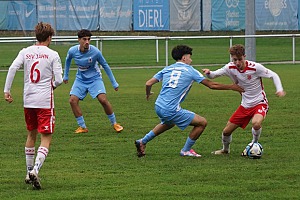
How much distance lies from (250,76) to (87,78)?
396cm

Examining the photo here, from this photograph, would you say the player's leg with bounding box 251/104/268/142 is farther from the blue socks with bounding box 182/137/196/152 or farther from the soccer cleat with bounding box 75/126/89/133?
the soccer cleat with bounding box 75/126/89/133

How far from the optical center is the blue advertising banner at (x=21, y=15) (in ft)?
146

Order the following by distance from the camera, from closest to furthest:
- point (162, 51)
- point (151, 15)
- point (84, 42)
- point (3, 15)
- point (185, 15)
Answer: point (84, 42) → point (162, 51) → point (185, 15) → point (151, 15) → point (3, 15)

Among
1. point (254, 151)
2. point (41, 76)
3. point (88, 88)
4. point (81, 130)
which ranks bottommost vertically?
point (81, 130)

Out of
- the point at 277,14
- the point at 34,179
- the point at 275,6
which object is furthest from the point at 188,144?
the point at 275,6

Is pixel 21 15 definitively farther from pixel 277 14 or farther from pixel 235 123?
pixel 235 123

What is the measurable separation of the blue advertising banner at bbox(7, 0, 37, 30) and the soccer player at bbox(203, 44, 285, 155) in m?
34.1

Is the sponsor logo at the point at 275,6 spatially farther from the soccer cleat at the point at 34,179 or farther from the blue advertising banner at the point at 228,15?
the soccer cleat at the point at 34,179

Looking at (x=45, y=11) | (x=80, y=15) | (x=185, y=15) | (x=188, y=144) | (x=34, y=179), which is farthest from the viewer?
(x=80, y=15)

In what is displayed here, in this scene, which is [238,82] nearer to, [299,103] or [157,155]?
[157,155]

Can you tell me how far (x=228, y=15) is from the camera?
40375mm

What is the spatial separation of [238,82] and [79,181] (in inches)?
114

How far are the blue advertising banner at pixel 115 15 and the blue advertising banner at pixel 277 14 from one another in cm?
718

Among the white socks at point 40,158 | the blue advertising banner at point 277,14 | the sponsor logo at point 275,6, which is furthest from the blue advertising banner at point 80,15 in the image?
the white socks at point 40,158
